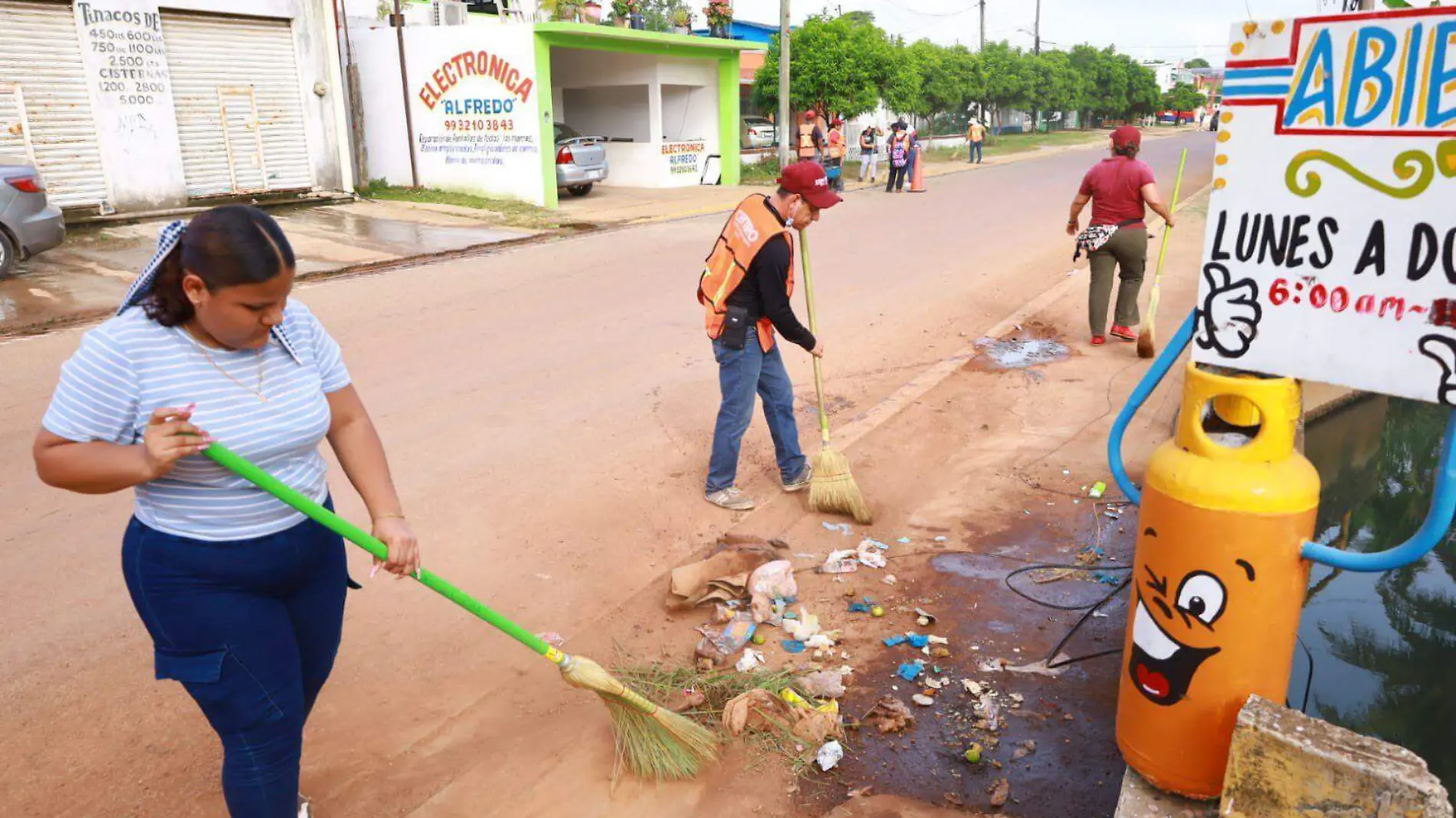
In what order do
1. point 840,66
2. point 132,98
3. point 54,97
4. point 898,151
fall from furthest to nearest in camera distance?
point 840,66 → point 898,151 → point 132,98 → point 54,97

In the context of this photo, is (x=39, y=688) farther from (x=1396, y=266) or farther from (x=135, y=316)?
(x=1396, y=266)

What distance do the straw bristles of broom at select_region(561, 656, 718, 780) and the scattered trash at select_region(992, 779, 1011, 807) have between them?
0.87 meters

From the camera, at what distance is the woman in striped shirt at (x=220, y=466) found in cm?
210

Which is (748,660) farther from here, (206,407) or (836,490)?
(206,407)

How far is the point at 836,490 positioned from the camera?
201 inches

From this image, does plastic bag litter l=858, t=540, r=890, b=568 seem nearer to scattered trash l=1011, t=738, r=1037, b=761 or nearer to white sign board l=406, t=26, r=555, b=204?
scattered trash l=1011, t=738, r=1037, b=761

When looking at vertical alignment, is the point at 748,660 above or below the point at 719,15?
below

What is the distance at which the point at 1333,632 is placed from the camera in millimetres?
4711

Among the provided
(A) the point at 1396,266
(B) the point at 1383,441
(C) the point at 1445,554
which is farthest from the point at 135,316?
(B) the point at 1383,441

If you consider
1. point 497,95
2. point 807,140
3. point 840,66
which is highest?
point 840,66

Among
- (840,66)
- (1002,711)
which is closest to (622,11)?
(840,66)

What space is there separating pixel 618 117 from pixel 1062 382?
17517 mm

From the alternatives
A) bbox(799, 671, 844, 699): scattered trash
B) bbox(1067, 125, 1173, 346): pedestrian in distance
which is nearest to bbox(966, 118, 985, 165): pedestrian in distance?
bbox(1067, 125, 1173, 346): pedestrian in distance

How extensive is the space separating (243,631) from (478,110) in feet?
54.2
